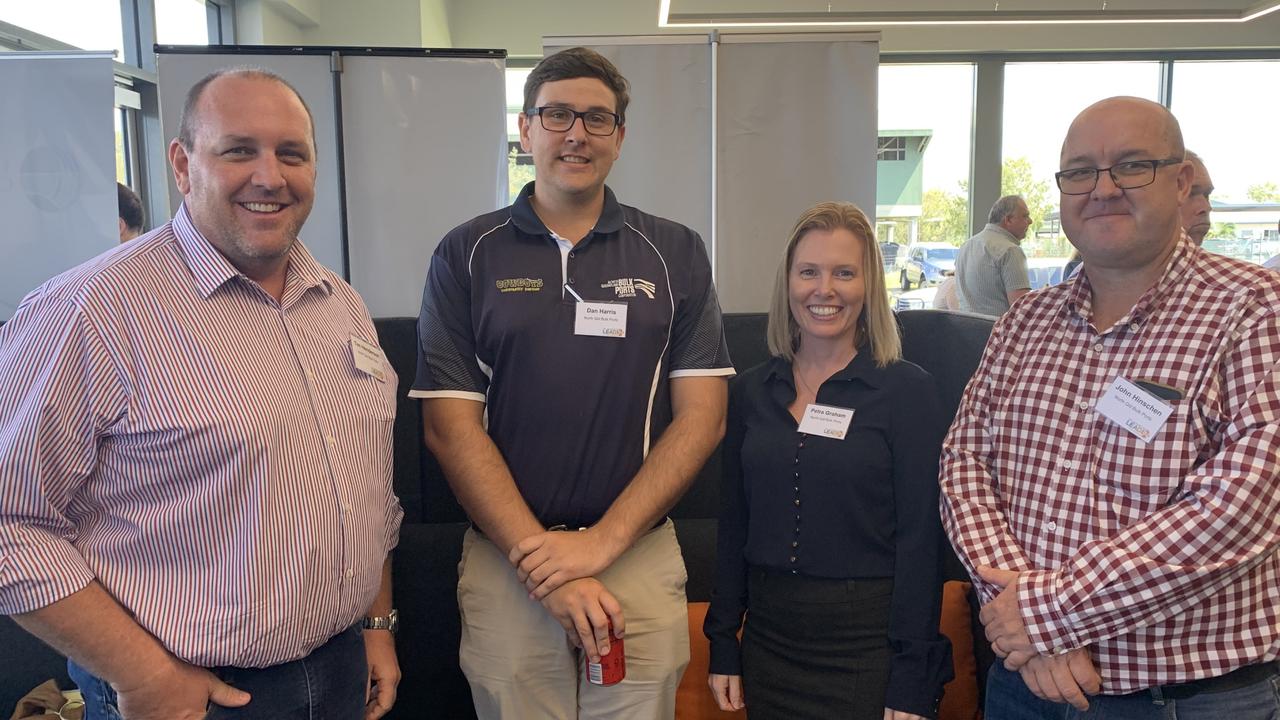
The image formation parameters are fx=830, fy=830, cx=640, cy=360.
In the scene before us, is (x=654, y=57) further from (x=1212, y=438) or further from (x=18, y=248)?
(x=1212, y=438)

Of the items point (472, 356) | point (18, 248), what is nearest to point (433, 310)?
point (472, 356)

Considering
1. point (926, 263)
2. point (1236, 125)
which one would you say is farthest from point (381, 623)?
point (1236, 125)

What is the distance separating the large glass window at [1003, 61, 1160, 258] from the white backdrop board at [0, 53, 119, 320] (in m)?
7.03

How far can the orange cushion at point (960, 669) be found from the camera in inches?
96.7

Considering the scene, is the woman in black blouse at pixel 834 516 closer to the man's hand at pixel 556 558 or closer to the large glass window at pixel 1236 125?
the man's hand at pixel 556 558

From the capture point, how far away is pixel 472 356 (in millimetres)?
1815

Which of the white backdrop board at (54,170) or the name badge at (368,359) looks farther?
the white backdrop board at (54,170)

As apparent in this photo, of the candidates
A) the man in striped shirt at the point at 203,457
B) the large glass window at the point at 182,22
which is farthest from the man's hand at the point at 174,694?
the large glass window at the point at 182,22

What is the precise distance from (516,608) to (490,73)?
320 cm

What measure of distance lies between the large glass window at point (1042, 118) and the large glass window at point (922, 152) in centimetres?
36

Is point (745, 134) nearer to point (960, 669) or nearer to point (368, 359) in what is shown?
point (960, 669)

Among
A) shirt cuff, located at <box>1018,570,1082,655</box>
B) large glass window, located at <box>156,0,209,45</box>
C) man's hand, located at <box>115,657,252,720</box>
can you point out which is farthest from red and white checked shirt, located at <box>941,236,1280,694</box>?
large glass window, located at <box>156,0,209,45</box>

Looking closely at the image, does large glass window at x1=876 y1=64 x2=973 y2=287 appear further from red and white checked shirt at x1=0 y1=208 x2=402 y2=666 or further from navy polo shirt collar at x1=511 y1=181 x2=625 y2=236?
red and white checked shirt at x1=0 y1=208 x2=402 y2=666

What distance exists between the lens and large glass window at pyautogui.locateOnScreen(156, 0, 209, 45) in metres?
5.34
